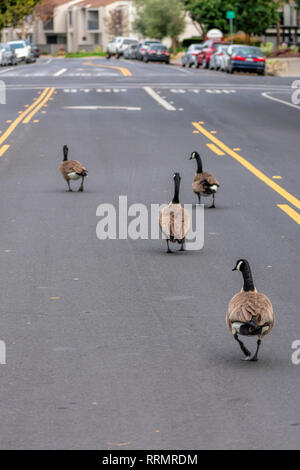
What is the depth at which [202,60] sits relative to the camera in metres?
71.6

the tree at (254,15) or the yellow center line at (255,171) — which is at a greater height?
the tree at (254,15)

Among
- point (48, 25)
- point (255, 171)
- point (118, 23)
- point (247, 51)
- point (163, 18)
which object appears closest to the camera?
point (255, 171)

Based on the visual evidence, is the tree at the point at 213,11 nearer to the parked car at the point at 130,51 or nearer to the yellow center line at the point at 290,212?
the parked car at the point at 130,51

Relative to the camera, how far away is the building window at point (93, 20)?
168375mm

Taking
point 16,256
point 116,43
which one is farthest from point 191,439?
point 116,43

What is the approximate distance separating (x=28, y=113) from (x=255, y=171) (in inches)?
519

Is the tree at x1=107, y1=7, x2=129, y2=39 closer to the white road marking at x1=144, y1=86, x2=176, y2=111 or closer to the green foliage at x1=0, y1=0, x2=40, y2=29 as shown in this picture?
the green foliage at x1=0, y1=0, x2=40, y2=29

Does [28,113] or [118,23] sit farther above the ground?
[118,23]

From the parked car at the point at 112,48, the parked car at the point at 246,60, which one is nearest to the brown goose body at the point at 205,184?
the parked car at the point at 246,60

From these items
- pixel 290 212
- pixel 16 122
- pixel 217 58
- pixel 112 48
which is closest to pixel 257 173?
pixel 290 212

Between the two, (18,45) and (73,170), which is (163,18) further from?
(73,170)

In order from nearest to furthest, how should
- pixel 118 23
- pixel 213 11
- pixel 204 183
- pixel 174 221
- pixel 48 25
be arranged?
pixel 174 221 → pixel 204 183 → pixel 213 11 → pixel 118 23 → pixel 48 25

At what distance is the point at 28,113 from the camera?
3009 centimetres

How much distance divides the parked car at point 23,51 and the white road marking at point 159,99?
47.7 metres
